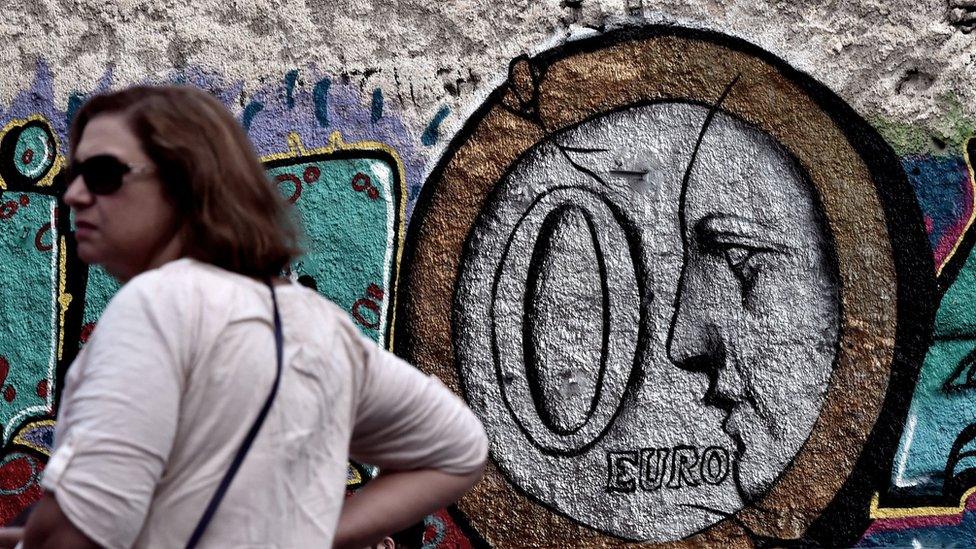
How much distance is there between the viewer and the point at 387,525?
5.21ft

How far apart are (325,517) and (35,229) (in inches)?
114

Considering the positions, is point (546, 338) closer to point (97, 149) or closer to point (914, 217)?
point (914, 217)

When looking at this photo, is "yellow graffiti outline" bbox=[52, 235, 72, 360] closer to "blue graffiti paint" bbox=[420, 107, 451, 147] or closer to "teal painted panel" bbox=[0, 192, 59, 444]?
"teal painted panel" bbox=[0, 192, 59, 444]

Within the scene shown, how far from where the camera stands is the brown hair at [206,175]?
148cm

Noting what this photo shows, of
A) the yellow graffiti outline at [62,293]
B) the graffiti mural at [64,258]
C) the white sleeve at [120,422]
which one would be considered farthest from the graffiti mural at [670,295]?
the white sleeve at [120,422]

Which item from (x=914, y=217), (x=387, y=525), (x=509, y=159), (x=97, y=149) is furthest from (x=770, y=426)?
(x=97, y=149)

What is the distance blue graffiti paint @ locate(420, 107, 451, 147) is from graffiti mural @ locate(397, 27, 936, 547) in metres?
0.08

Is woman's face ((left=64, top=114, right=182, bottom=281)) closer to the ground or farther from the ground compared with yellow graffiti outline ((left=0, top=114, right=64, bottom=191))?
farther from the ground

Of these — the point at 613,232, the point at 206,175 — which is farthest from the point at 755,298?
the point at 206,175

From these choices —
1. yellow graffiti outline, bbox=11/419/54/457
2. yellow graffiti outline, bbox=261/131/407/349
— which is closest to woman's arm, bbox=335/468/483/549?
yellow graffiti outline, bbox=261/131/407/349

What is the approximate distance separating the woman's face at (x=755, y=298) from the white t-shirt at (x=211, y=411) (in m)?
2.90

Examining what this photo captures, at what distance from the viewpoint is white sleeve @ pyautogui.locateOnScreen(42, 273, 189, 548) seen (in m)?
1.29

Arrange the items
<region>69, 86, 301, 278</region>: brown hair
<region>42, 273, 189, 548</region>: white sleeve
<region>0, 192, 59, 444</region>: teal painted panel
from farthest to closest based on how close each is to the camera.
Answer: <region>0, 192, 59, 444</region>: teal painted panel
<region>69, 86, 301, 278</region>: brown hair
<region>42, 273, 189, 548</region>: white sleeve

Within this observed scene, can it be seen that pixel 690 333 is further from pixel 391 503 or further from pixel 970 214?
pixel 391 503
